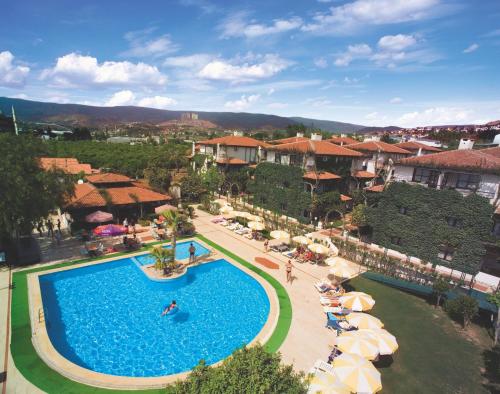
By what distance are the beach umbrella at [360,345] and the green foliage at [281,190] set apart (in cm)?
2243

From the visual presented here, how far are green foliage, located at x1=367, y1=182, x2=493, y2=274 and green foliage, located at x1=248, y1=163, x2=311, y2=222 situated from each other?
357 inches

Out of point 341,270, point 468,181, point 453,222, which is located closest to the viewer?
point 341,270

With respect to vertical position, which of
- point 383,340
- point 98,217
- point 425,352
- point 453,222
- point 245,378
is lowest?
point 425,352

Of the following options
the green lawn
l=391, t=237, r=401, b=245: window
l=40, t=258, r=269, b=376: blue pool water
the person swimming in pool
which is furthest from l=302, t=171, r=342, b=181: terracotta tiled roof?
the person swimming in pool

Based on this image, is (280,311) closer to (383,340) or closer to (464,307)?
(383,340)

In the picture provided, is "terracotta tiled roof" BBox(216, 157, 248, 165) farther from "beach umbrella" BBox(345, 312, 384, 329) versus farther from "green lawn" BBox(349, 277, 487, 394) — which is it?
"beach umbrella" BBox(345, 312, 384, 329)

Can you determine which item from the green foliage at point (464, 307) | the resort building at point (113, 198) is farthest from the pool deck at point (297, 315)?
the green foliage at point (464, 307)

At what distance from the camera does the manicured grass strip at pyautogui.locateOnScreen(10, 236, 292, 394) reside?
11.1m

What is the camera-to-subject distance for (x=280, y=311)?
671 inches

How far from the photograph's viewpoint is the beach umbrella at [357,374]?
10.3m

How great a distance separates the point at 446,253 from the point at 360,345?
58.6ft

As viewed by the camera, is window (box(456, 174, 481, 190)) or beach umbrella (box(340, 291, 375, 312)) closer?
beach umbrella (box(340, 291, 375, 312))

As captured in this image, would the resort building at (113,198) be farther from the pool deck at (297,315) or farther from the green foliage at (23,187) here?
the pool deck at (297,315)

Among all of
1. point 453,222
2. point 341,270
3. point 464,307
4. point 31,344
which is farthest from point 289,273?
point 453,222
